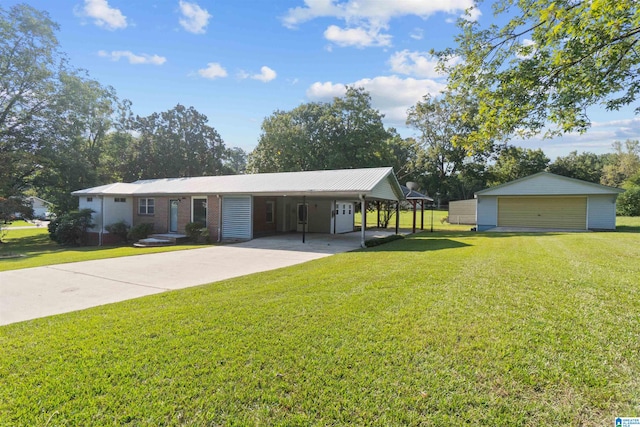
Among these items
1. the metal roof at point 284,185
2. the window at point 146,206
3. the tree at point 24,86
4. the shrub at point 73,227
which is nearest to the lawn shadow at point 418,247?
the metal roof at point 284,185

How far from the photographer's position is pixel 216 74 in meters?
15.0

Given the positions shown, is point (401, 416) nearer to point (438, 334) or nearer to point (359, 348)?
point (359, 348)

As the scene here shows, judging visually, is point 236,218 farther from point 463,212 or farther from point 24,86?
point 463,212

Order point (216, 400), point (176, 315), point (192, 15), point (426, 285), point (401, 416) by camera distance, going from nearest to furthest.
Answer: point (401, 416) → point (216, 400) → point (176, 315) → point (426, 285) → point (192, 15)

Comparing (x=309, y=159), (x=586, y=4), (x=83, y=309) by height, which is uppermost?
(x=309, y=159)

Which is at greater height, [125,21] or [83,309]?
[125,21]

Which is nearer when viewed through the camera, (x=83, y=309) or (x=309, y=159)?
(x=83, y=309)

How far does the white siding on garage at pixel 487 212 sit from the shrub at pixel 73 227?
24.3 metres

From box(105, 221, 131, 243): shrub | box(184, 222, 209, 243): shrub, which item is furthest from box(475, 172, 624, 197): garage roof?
box(105, 221, 131, 243): shrub

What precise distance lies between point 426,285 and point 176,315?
4135mm

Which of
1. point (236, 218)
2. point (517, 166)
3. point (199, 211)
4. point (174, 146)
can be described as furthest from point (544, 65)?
point (517, 166)

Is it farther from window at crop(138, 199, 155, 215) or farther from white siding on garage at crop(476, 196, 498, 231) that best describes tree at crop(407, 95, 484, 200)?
window at crop(138, 199, 155, 215)

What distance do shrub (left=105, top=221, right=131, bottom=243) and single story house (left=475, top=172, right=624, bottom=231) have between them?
2228cm

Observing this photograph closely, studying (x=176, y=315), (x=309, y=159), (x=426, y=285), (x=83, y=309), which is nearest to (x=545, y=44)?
(x=426, y=285)
